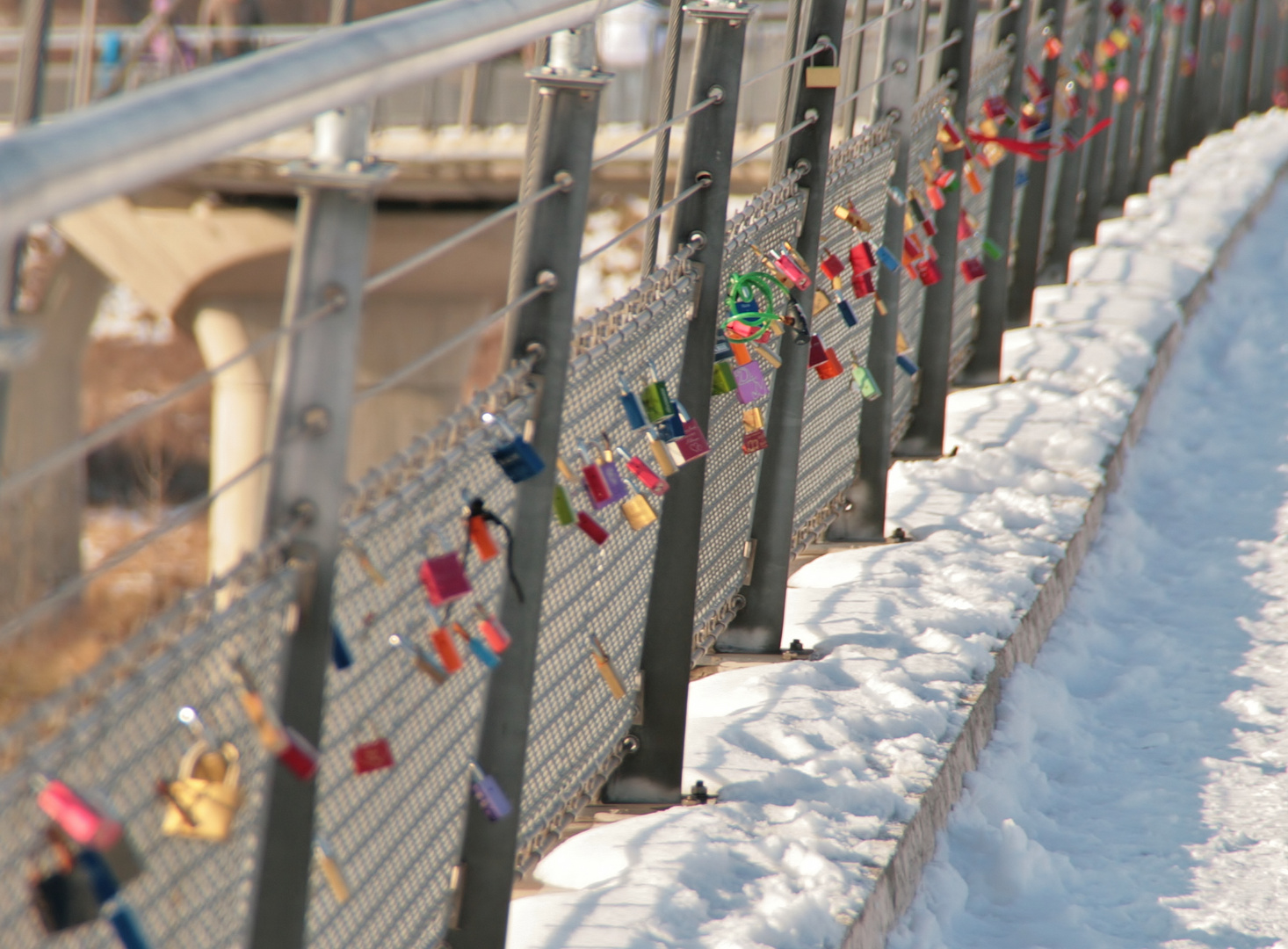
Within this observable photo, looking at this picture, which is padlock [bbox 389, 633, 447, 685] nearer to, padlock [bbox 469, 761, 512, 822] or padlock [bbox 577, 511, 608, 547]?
padlock [bbox 469, 761, 512, 822]

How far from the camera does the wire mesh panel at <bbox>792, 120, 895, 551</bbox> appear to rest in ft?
12.0

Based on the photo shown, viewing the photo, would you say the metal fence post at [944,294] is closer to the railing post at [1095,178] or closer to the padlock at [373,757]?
the padlock at [373,757]

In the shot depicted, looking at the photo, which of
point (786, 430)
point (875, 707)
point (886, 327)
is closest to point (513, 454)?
point (875, 707)

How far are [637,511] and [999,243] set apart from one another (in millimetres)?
3934

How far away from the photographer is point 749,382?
2.95 metres

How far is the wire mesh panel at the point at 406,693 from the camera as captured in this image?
65.4 inches

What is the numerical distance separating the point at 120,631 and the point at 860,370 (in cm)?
2799

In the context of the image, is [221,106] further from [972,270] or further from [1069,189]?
[1069,189]

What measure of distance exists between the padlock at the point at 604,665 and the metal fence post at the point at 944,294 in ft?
8.81

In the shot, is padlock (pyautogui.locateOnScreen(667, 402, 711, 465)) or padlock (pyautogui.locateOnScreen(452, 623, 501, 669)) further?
padlock (pyautogui.locateOnScreen(667, 402, 711, 465))

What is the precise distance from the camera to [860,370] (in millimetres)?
3846

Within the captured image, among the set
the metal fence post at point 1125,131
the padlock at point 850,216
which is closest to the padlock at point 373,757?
the padlock at point 850,216

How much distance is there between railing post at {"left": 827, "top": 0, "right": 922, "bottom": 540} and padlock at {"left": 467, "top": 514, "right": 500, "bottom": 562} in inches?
96.2

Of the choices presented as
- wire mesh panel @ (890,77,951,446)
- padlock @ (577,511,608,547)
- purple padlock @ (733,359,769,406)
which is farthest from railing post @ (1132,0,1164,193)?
padlock @ (577,511,608,547)
